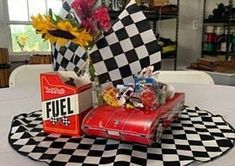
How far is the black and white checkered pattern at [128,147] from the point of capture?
0.50m

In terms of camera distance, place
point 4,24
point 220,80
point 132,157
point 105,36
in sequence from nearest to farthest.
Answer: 1. point 132,157
2. point 105,36
3. point 220,80
4. point 4,24

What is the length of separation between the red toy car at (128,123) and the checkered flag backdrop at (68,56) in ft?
0.91

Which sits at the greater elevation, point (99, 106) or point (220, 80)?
point (99, 106)

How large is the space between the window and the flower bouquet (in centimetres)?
242

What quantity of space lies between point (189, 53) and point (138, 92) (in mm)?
2907

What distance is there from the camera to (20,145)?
1.89ft

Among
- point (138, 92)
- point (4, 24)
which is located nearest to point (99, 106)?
point (138, 92)

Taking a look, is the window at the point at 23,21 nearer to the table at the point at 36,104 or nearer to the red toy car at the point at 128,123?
the table at the point at 36,104

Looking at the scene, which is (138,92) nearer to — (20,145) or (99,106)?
(99,106)

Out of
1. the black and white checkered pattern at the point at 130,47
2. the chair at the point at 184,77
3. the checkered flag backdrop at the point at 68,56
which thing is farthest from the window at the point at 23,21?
the black and white checkered pattern at the point at 130,47

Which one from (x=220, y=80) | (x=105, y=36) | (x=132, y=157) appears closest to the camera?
(x=132, y=157)

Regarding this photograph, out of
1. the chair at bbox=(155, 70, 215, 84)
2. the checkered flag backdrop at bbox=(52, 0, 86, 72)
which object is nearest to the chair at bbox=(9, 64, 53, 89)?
the checkered flag backdrop at bbox=(52, 0, 86, 72)

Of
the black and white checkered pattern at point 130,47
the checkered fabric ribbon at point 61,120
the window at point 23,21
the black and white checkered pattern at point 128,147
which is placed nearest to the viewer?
the black and white checkered pattern at point 128,147

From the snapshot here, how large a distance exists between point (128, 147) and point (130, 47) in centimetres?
35
